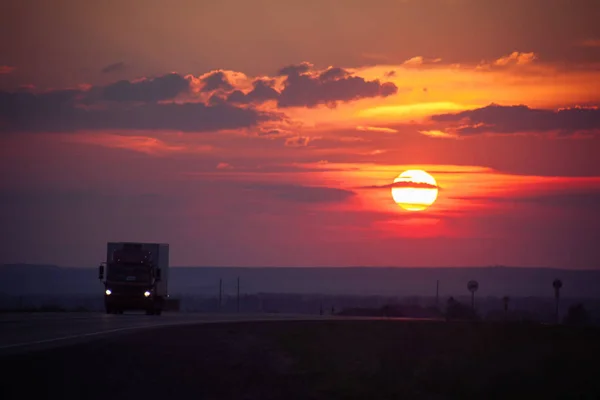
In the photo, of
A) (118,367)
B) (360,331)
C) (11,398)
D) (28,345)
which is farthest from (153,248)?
(11,398)

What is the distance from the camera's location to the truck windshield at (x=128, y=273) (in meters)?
50.8

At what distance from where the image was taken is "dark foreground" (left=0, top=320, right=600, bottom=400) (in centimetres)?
2239

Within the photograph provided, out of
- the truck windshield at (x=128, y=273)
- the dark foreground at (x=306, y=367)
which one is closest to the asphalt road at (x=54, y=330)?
the dark foreground at (x=306, y=367)

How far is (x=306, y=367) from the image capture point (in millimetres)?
27984

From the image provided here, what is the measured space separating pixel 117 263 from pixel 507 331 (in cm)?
Answer: 2069

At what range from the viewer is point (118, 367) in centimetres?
2444

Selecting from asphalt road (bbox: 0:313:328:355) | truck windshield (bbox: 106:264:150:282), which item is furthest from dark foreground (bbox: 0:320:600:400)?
truck windshield (bbox: 106:264:150:282)

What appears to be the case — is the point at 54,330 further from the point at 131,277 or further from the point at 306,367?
A: the point at 131,277

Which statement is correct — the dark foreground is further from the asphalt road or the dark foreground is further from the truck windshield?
the truck windshield

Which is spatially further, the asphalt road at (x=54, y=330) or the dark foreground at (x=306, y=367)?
the asphalt road at (x=54, y=330)

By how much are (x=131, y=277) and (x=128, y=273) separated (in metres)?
0.26

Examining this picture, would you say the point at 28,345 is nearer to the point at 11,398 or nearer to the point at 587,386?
the point at 11,398

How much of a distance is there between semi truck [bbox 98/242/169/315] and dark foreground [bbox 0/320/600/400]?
1390 centimetres

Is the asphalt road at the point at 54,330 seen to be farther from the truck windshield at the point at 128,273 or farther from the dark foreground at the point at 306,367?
the truck windshield at the point at 128,273
